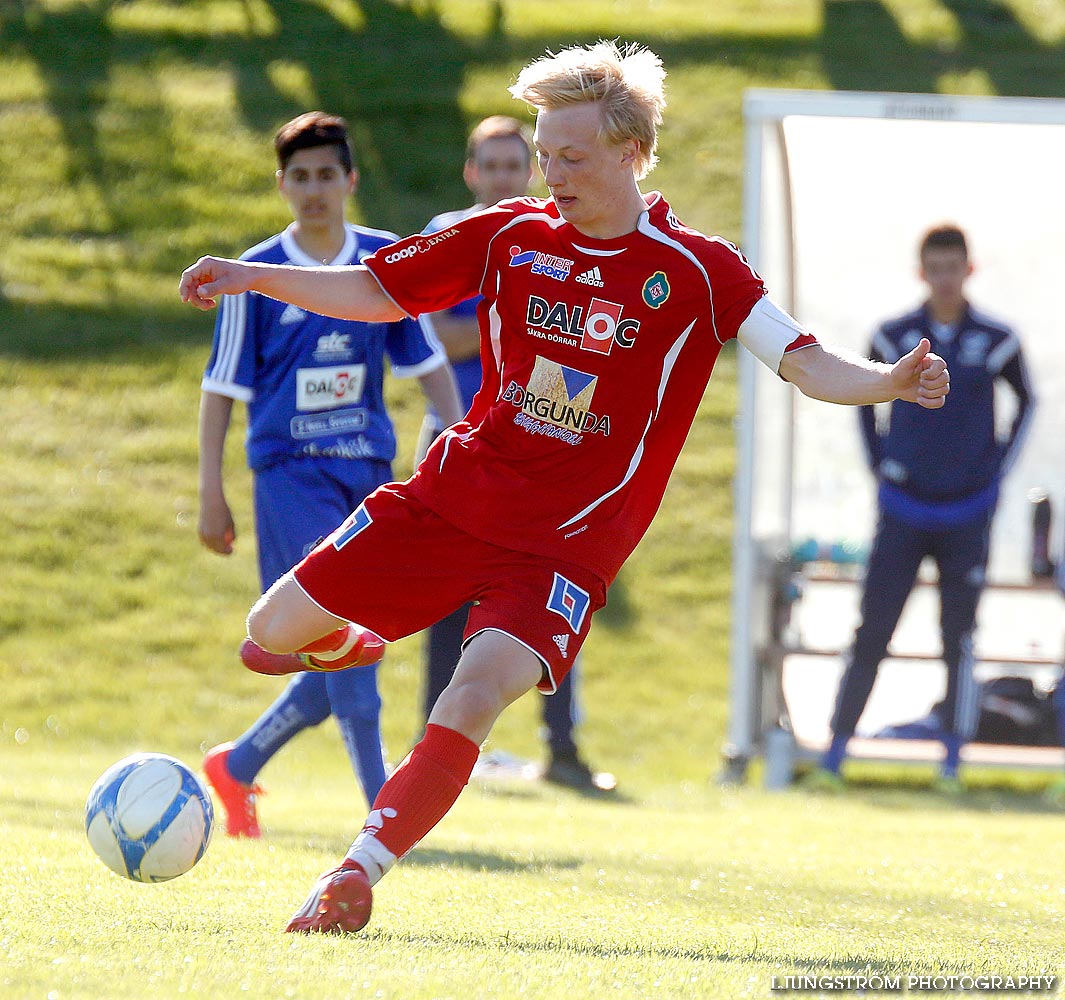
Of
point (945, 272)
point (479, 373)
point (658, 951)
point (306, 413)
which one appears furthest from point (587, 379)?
point (945, 272)

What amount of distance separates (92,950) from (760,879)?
222cm

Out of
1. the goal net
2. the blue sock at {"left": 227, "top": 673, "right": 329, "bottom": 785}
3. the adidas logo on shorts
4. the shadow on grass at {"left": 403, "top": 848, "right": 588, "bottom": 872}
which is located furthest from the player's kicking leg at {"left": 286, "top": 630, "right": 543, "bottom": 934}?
the goal net

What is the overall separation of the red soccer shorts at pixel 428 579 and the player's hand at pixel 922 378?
0.90 m

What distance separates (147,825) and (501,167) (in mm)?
3633

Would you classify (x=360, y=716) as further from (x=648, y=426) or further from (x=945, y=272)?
(x=945, y=272)

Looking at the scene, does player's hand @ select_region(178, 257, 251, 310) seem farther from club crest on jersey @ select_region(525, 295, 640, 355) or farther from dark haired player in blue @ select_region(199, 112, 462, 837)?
dark haired player in blue @ select_region(199, 112, 462, 837)

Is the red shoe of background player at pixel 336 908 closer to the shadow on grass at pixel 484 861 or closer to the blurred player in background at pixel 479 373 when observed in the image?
the shadow on grass at pixel 484 861

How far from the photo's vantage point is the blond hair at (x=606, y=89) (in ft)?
12.8

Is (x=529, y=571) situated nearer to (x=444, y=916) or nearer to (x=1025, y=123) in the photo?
(x=444, y=916)

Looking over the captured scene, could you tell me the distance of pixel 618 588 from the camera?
11.2 m

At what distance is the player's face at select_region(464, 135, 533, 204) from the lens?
21.9ft

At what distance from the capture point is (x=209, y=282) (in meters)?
3.88

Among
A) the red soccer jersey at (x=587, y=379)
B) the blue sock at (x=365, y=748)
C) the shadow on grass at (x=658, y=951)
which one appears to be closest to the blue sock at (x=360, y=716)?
the blue sock at (x=365, y=748)

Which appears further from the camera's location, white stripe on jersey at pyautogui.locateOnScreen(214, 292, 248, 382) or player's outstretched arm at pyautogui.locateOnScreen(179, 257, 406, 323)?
white stripe on jersey at pyautogui.locateOnScreen(214, 292, 248, 382)
